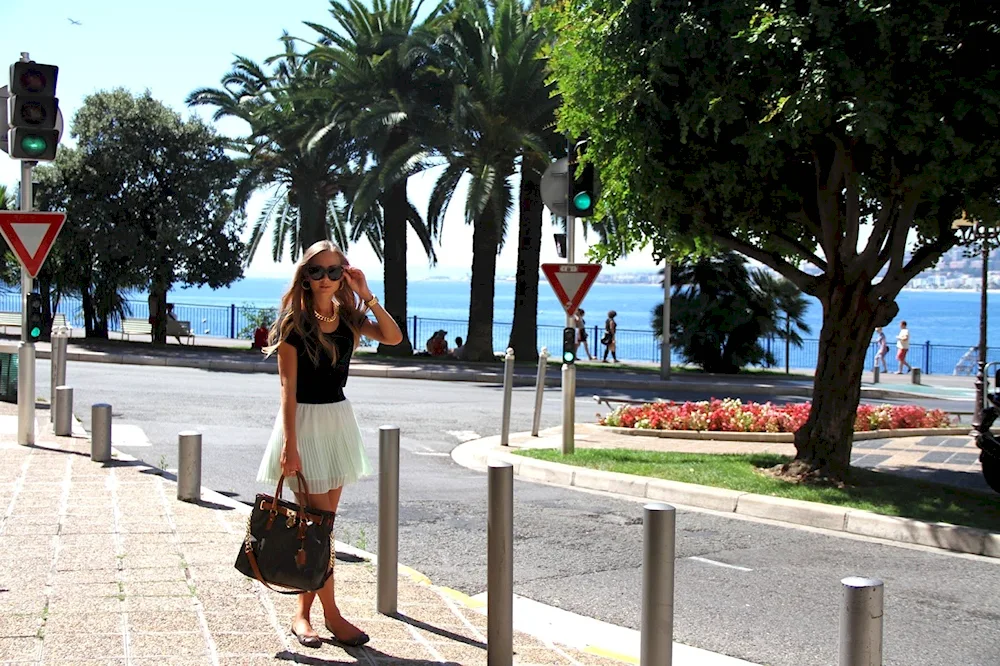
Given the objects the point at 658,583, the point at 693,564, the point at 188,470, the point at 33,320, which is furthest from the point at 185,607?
the point at 33,320

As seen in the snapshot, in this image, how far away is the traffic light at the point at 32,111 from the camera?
1031 cm

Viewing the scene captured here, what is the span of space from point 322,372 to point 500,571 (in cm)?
113

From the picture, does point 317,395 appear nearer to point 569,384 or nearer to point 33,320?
point 33,320

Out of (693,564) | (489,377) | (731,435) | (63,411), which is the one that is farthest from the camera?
(489,377)

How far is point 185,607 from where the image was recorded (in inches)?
209

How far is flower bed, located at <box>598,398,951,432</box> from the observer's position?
1389cm

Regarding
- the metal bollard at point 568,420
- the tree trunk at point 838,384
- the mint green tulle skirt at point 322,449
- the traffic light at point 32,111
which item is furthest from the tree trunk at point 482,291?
the mint green tulle skirt at point 322,449

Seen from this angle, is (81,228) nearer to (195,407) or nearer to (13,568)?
(195,407)

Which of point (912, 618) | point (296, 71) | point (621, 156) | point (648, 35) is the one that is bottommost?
point (912, 618)

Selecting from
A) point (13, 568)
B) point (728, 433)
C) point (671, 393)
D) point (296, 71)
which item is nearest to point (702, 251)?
point (728, 433)

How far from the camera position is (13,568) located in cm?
595

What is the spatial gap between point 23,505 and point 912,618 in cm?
560

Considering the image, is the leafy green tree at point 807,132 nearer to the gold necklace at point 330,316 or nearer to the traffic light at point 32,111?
the traffic light at point 32,111

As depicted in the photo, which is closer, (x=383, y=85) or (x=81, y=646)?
(x=81, y=646)
